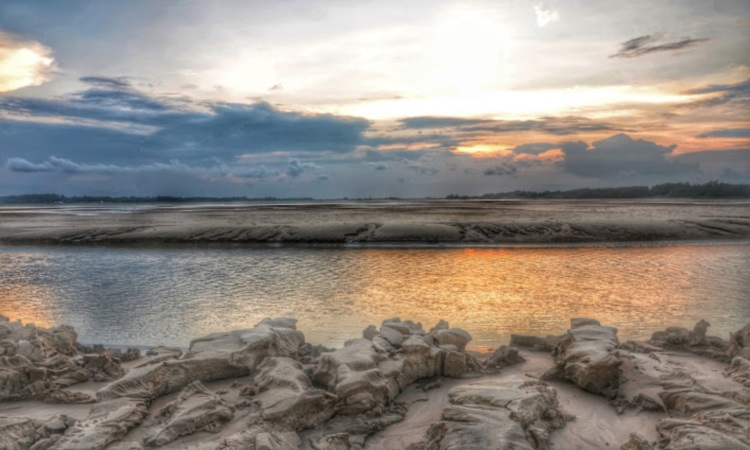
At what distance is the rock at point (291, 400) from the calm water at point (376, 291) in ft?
8.74

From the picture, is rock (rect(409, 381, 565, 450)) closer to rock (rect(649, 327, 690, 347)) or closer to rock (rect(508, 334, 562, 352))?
rock (rect(508, 334, 562, 352))

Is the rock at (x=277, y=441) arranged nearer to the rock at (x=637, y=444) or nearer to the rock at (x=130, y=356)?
the rock at (x=637, y=444)

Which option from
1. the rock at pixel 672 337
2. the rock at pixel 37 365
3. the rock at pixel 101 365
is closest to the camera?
the rock at pixel 37 365

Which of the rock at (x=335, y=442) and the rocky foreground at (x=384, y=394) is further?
the rocky foreground at (x=384, y=394)

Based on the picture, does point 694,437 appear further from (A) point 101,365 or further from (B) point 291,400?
(A) point 101,365

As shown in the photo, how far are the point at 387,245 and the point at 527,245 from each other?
7.53 metres

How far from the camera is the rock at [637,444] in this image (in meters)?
4.35

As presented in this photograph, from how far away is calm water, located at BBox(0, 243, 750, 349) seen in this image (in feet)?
31.7

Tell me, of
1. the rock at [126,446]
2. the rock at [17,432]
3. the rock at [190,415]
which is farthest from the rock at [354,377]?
the rock at [17,432]

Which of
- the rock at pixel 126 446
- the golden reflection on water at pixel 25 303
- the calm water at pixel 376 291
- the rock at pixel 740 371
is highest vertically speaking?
the rock at pixel 740 371

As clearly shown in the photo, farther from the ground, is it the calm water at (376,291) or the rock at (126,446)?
the rock at (126,446)

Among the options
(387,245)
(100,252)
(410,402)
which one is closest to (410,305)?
(410,402)

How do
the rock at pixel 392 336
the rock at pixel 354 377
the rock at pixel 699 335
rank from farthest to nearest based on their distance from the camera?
the rock at pixel 699 335
the rock at pixel 392 336
the rock at pixel 354 377

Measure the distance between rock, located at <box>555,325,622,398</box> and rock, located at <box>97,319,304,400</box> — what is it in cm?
401
